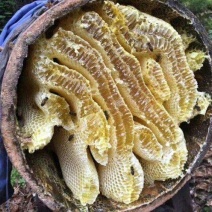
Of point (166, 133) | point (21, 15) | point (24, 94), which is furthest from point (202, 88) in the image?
point (21, 15)

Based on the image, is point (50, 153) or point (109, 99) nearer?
point (109, 99)

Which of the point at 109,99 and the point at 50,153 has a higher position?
the point at 109,99

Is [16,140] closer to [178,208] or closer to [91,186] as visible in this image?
[91,186]

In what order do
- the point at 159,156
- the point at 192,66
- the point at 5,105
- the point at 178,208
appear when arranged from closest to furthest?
the point at 5,105 < the point at 159,156 < the point at 192,66 < the point at 178,208
